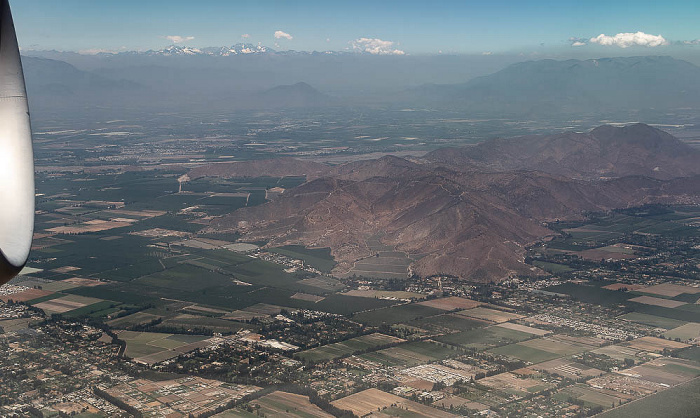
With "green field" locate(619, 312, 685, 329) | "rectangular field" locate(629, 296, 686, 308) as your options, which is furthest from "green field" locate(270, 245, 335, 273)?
"green field" locate(619, 312, 685, 329)

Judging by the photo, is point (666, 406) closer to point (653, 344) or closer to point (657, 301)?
point (653, 344)

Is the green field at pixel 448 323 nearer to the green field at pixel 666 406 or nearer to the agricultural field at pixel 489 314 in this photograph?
the agricultural field at pixel 489 314

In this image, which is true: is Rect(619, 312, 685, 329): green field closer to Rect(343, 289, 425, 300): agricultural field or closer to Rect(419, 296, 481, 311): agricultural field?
Rect(419, 296, 481, 311): agricultural field

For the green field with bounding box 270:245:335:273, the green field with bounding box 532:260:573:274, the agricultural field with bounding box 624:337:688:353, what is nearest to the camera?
the agricultural field with bounding box 624:337:688:353

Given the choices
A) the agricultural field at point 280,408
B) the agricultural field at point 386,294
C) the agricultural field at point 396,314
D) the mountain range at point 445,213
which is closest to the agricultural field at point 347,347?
the agricultural field at point 396,314

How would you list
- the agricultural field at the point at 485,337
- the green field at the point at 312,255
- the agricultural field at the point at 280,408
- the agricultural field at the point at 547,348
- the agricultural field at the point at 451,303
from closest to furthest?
the agricultural field at the point at 280,408
the agricultural field at the point at 547,348
the agricultural field at the point at 485,337
the agricultural field at the point at 451,303
the green field at the point at 312,255

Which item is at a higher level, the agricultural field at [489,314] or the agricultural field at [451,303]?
the agricultural field at [489,314]

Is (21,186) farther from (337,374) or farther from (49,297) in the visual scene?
(49,297)
